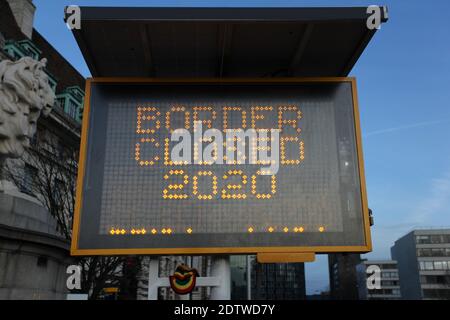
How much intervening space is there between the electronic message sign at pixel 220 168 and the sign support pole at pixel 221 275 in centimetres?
30

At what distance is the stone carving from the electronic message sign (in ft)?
17.8

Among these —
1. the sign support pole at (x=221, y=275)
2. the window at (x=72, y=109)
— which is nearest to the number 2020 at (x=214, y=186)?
the sign support pole at (x=221, y=275)

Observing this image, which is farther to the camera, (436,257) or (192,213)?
(436,257)

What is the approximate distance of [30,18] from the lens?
3325 centimetres

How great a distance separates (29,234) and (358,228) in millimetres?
6515

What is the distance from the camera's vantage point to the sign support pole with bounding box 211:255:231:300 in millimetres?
4573

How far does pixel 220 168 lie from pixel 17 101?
6.67m

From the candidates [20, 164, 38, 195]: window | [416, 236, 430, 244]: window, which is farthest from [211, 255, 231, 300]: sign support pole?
[416, 236, 430, 244]: window

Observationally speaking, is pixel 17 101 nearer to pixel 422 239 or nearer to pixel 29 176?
pixel 29 176

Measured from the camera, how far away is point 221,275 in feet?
15.3

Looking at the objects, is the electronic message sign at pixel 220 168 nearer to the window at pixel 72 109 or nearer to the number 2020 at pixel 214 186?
the number 2020 at pixel 214 186

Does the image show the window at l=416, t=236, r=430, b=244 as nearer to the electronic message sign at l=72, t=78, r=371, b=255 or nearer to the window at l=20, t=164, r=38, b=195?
the window at l=20, t=164, r=38, b=195
